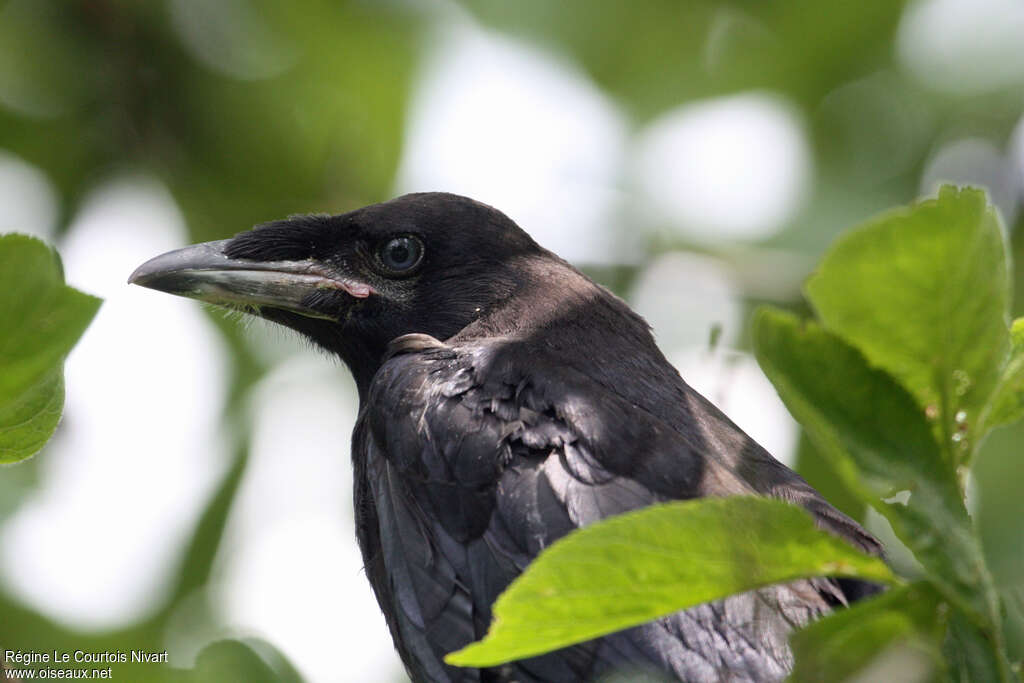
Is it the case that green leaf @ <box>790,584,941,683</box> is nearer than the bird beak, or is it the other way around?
green leaf @ <box>790,584,941,683</box>

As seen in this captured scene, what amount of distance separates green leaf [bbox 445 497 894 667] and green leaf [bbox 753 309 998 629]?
11cm

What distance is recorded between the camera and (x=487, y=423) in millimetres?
3646

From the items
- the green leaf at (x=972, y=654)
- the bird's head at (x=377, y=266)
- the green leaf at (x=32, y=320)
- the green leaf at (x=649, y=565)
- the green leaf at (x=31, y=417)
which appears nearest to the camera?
the green leaf at (x=649, y=565)

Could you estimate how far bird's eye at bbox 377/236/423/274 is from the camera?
4.65 metres

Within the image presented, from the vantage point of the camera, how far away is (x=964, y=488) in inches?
70.0

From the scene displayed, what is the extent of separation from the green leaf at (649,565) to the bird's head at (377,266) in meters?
2.96

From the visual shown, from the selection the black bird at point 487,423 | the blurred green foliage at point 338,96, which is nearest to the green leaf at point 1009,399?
the black bird at point 487,423

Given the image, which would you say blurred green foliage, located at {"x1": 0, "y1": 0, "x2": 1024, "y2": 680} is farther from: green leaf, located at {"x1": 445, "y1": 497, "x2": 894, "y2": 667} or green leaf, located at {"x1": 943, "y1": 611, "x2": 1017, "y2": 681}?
green leaf, located at {"x1": 445, "y1": 497, "x2": 894, "y2": 667}

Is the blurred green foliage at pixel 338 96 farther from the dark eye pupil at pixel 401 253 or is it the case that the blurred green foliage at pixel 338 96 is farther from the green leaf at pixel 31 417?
the green leaf at pixel 31 417

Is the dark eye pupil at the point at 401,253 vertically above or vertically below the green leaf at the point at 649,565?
below

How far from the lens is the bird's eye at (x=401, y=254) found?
465 cm

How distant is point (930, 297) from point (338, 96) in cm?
468

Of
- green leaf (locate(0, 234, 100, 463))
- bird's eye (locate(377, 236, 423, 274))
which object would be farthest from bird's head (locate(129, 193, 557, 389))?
green leaf (locate(0, 234, 100, 463))

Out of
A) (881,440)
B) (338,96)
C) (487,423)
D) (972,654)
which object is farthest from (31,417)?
(338,96)
